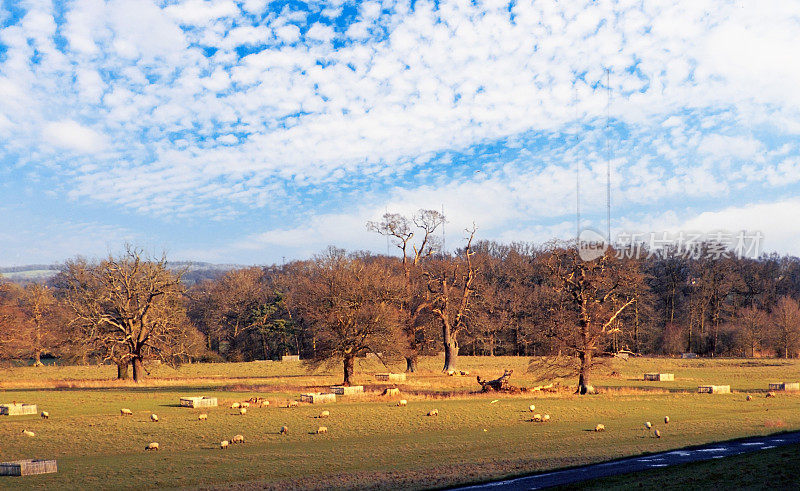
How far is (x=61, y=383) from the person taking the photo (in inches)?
2088

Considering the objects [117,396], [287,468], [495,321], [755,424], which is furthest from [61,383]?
[495,321]

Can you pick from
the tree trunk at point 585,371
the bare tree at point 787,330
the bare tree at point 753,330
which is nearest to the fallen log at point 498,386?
the tree trunk at point 585,371

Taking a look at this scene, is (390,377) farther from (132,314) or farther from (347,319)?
(132,314)

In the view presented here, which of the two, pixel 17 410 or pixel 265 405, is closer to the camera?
pixel 17 410

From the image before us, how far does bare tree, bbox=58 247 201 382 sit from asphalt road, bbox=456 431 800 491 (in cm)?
4442

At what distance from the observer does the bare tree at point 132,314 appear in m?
54.0

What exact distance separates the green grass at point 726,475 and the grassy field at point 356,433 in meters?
4.14

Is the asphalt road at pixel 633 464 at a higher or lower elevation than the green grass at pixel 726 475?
lower

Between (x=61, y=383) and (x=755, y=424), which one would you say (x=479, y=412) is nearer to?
(x=755, y=424)

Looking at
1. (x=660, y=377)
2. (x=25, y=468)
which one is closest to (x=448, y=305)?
(x=660, y=377)

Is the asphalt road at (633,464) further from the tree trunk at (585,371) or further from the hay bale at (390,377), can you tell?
the hay bale at (390,377)

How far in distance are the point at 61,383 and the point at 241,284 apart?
5705cm

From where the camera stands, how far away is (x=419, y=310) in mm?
65312

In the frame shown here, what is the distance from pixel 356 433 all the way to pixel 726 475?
17327mm
